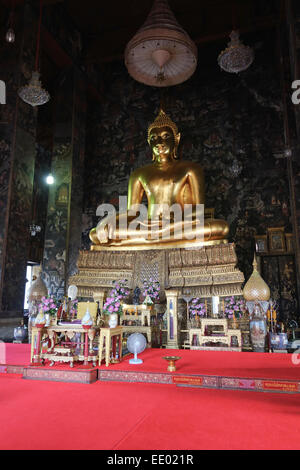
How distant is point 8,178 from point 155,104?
4.68 metres

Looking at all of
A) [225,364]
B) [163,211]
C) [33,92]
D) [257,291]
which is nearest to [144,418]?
[225,364]

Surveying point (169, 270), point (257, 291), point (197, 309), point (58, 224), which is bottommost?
point (197, 309)

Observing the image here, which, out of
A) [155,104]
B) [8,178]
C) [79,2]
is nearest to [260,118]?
[155,104]

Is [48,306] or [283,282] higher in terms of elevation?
[283,282]

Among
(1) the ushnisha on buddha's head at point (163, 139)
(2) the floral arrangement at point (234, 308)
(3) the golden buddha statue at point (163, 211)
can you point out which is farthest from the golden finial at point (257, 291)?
(1) the ushnisha on buddha's head at point (163, 139)

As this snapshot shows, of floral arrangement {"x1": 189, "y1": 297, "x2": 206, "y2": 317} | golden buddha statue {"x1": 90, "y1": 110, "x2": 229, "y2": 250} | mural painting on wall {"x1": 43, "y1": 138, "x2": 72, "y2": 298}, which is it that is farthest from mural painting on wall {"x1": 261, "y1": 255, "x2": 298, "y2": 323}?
mural painting on wall {"x1": 43, "y1": 138, "x2": 72, "y2": 298}

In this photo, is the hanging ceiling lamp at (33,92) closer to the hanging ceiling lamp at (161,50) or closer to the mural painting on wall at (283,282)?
the hanging ceiling lamp at (161,50)

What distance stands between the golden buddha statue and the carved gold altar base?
23 centimetres

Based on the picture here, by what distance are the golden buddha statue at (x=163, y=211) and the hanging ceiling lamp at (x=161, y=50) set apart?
1.01 meters

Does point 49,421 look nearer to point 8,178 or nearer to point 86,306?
point 86,306

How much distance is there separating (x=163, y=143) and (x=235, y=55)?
2.14 meters

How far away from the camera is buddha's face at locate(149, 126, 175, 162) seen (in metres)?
7.20

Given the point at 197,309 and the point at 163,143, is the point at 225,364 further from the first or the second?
the point at 163,143

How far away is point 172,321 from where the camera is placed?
438 centimetres
